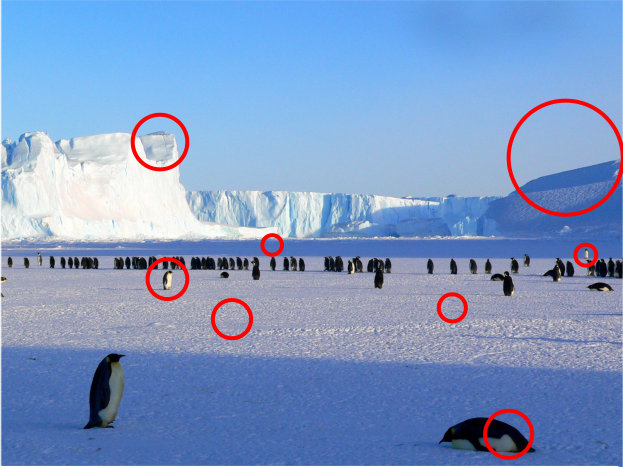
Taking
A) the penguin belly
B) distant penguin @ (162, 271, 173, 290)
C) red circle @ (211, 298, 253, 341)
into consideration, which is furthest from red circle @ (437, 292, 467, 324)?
distant penguin @ (162, 271, 173, 290)

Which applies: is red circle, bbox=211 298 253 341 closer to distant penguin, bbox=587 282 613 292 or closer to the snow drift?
distant penguin, bbox=587 282 613 292

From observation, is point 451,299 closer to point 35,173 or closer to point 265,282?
point 265,282

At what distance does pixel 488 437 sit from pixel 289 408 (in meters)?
1.65

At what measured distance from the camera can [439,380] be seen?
6230 mm

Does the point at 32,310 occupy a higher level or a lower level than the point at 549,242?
higher

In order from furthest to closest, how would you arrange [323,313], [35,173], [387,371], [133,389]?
[35,173]
[323,313]
[387,371]
[133,389]

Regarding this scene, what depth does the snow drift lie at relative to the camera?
192ft

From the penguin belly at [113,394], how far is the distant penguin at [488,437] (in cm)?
213

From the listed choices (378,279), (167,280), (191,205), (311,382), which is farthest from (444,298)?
(191,205)

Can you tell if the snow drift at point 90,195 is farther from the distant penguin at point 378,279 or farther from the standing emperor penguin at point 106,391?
the standing emperor penguin at point 106,391

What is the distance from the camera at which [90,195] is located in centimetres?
6384

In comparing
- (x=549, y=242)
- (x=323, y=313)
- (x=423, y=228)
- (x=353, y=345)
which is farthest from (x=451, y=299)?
(x=423, y=228)

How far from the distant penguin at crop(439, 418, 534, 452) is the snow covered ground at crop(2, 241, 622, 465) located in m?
0.06

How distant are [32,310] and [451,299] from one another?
746cm
